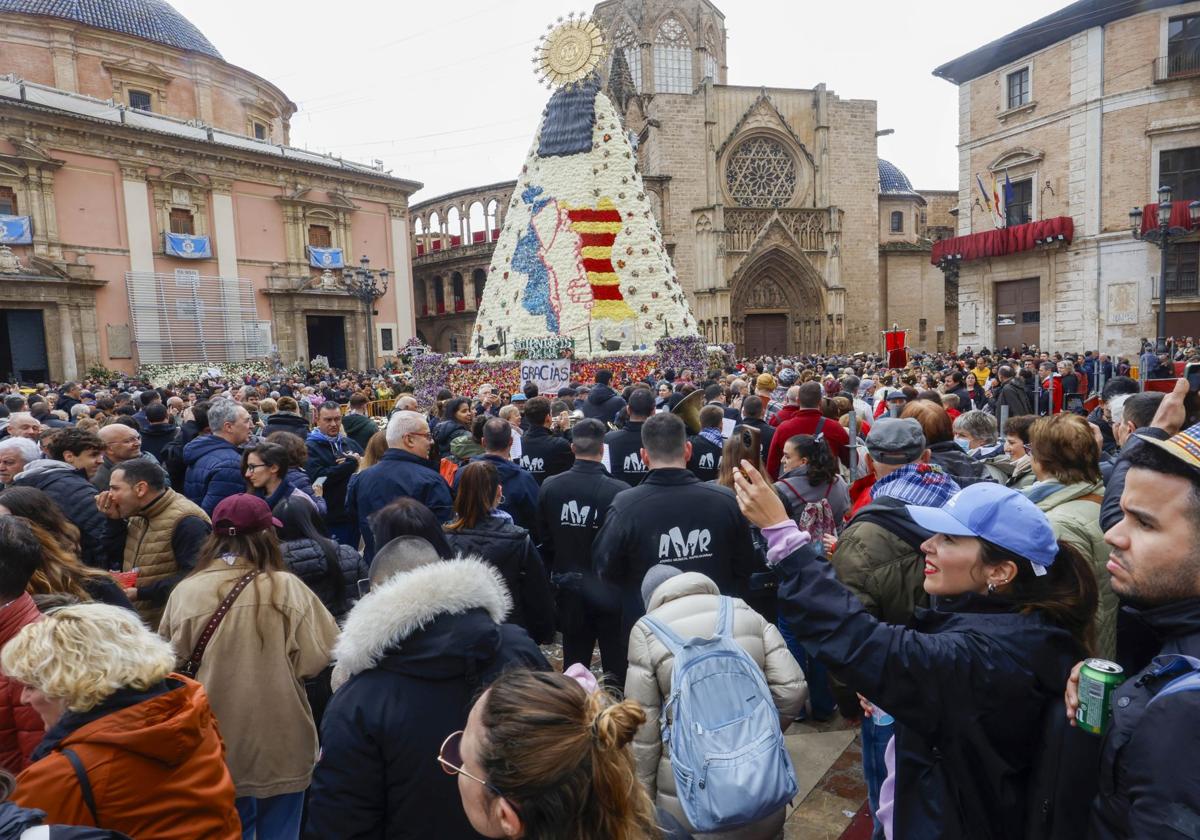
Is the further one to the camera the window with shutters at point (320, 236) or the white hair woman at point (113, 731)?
the window with shutters at point (320, 236)

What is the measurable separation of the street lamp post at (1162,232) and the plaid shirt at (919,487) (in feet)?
44.7

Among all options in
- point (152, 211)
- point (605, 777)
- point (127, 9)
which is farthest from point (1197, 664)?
point (127, 9)

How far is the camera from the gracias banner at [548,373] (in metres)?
13.3

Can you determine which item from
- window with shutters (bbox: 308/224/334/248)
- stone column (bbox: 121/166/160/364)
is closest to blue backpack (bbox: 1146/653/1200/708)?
stone column (bbox: 121/166/160/364)

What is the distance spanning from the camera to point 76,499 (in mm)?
4020

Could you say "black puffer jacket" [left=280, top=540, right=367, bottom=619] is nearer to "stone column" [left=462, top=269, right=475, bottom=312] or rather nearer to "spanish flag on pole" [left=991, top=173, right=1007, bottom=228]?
"spanish flag on pole" [left=991, top=173, right=1007, bottom=228]

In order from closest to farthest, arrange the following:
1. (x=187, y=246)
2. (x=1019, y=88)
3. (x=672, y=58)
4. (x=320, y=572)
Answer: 1. (x=320, y=572)
2. (x=1019, y=88)
3. (x=187, y=246)
4. (x=672, y=58)

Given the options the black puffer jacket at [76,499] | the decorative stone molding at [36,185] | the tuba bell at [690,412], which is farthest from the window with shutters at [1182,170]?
the decorative stone molding at [36,185]

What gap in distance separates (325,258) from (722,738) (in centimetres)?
3224

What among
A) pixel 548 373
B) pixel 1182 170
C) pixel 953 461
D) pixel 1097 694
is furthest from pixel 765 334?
pixel 1097 694

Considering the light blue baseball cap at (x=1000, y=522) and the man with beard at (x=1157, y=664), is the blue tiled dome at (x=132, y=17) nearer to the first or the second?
the light blue baseball cap at (x=1000, y=522)

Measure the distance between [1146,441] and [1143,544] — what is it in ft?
0.89

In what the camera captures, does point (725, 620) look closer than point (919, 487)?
Yes

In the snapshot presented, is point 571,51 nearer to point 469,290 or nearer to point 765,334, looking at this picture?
point 765,334
